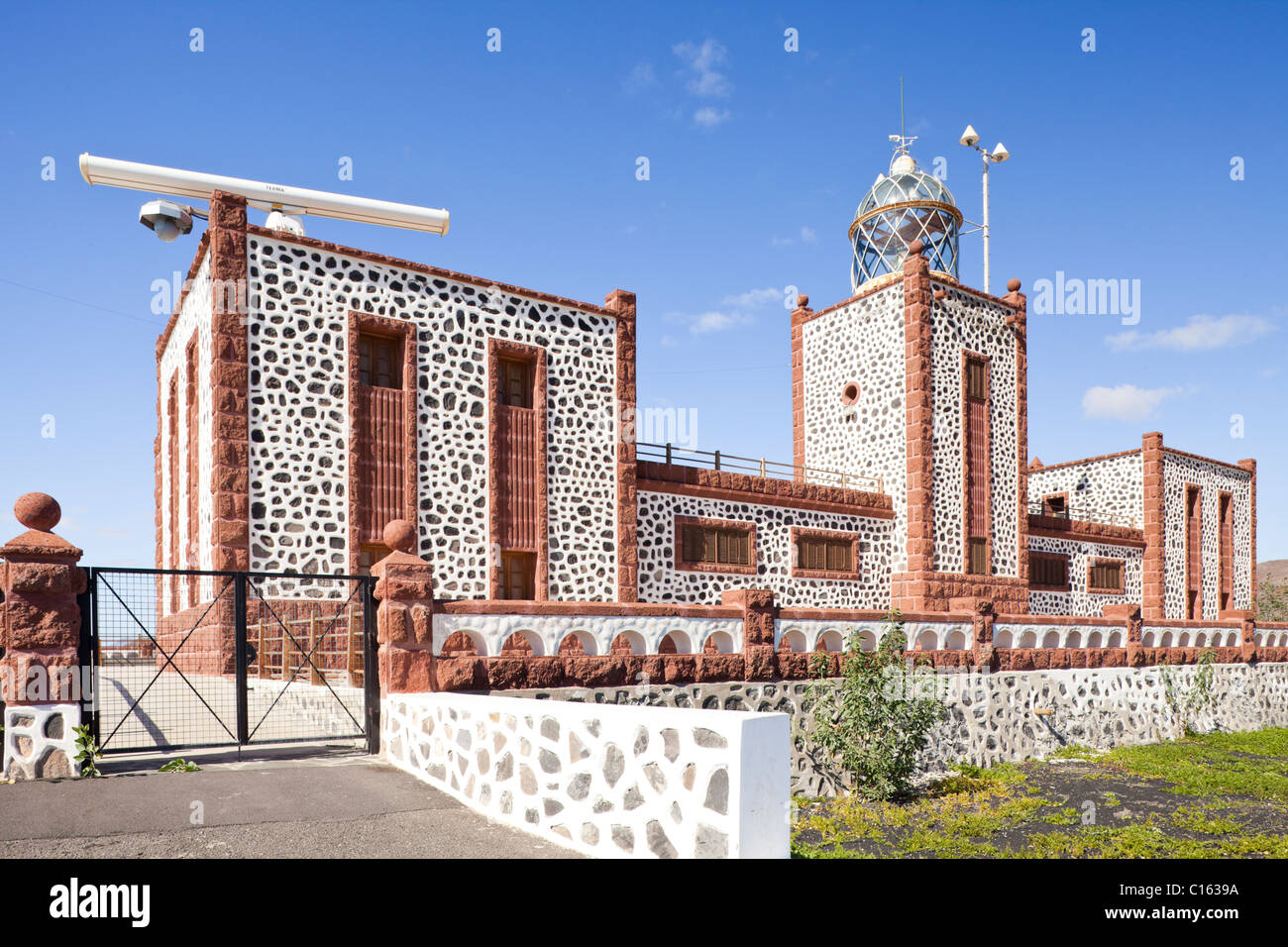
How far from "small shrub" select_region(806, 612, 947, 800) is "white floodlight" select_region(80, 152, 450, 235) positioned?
10677mm

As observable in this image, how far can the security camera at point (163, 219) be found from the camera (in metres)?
13.2

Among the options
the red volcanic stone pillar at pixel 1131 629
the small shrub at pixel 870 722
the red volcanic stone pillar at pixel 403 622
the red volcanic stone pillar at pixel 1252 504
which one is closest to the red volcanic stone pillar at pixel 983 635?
the small shrub at pixel 870 722

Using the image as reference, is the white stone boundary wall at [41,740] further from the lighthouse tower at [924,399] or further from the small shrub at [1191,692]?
the small shrub at [1191,692]

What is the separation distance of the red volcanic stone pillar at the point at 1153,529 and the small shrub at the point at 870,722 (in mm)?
16597

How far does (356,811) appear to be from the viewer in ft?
19.4

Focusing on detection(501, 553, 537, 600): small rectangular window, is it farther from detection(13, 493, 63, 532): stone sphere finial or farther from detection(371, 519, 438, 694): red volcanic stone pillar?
detection(13, 493, 63, 532): stone sphere finial

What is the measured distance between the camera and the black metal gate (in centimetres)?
777

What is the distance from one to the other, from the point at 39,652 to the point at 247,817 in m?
2.46

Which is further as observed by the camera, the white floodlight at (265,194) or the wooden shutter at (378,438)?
the white floodlight at (265,194)

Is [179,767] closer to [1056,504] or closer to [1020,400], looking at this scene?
[1020,400]

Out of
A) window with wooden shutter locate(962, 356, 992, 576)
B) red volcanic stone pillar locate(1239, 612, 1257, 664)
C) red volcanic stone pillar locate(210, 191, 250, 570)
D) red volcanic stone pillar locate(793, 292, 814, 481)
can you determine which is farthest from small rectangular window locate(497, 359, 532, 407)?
red volcanic stone pillar locate(1239, 612, 1257, 664)

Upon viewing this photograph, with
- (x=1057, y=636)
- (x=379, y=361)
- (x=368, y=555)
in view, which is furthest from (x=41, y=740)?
(x=1057, y=636)
